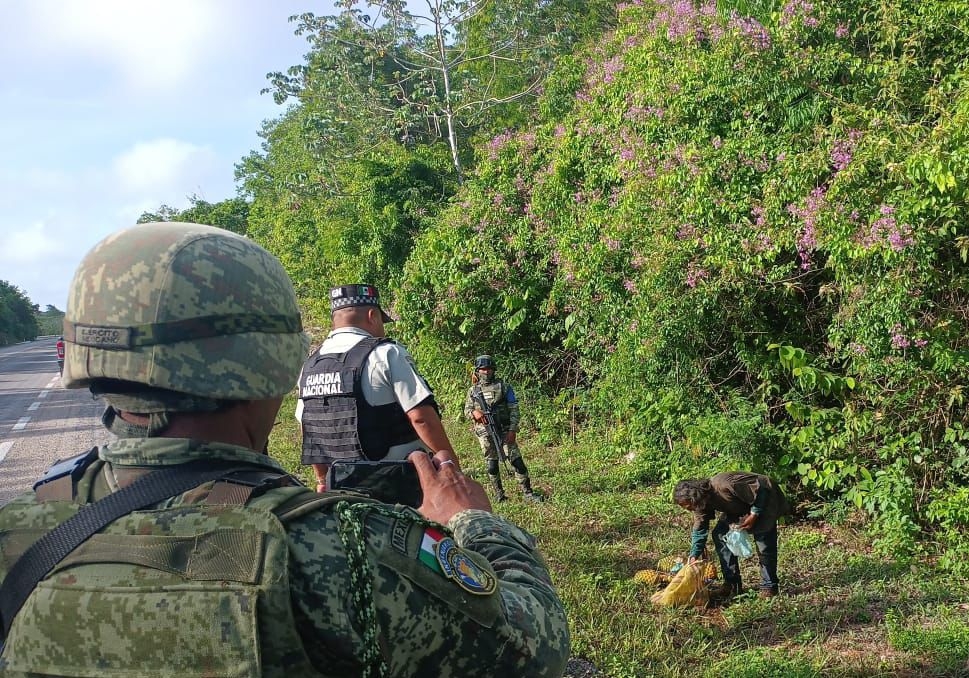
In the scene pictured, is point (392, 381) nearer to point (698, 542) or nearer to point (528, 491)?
point (698, 542)

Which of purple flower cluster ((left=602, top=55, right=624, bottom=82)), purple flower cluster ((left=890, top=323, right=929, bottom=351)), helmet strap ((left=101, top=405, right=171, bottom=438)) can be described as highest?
purple flower cluster ((left=602, top=55, right=624, bottom=82))

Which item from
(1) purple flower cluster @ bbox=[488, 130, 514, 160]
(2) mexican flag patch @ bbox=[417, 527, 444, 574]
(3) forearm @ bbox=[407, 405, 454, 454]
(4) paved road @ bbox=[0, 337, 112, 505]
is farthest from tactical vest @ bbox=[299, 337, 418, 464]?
(1) purple flower cluster @ bbox=[488, 130, 514, 160]

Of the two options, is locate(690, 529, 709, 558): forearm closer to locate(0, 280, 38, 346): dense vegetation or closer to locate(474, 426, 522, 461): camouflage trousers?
locate(474, 426, 522, 461): camouflage trousers

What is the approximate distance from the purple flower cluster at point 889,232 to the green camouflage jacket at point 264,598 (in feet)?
14.6

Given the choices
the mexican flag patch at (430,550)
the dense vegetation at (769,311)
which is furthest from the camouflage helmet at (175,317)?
the dense vegetation at (769,311)

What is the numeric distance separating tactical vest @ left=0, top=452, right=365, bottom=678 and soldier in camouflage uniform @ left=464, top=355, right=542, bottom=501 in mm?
6307

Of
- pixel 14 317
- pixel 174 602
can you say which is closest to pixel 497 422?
pixel 174 602

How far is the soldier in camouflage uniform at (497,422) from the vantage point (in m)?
7.49

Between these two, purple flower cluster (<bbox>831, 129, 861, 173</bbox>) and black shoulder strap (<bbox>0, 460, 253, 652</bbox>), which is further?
purple flower cluster (<bbox>831, 129, 861, 173</bbox>)

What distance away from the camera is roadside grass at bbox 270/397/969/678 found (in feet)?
12.6

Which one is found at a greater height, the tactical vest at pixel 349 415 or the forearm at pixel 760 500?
the tactical vest at pixel 349 415

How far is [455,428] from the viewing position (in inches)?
449

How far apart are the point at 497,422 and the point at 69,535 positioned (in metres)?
6.72

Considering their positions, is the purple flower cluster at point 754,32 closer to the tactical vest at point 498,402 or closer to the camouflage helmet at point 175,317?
the tactical vest at point 498,402
